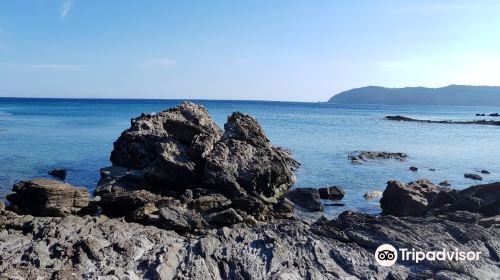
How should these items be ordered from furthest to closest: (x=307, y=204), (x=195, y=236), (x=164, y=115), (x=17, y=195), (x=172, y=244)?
(x=164, y=115) → (x=307, y=204) → (x=17, y=195) → (x=195, y=236) → (x=172, y=244)

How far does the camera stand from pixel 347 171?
39.8 metres

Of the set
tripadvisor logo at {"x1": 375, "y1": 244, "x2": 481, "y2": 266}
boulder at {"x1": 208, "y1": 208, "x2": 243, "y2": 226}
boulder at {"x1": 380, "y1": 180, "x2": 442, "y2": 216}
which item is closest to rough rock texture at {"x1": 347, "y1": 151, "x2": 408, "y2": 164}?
boulder at {"x1": 380, "y1": 180, "x2": 442, "y2": 216}

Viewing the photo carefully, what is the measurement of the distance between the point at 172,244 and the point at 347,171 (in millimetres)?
27100

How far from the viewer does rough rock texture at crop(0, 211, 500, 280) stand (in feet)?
44.5

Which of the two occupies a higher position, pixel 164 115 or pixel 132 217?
pixel 164 115

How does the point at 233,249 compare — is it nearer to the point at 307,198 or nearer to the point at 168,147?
the point at 307,198

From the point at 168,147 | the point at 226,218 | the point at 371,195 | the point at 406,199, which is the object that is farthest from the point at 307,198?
the point at 226,218

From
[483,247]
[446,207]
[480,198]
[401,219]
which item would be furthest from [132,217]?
[480,198]

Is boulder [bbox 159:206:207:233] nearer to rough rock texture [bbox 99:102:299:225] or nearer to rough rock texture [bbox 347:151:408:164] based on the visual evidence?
rough rock texture [bbox 99:102:299:225]

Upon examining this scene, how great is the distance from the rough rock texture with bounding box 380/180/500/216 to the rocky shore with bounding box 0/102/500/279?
0.20ft

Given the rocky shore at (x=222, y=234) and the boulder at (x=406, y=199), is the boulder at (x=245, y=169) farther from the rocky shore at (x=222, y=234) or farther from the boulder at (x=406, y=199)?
the boulder at (x=406, y=199)

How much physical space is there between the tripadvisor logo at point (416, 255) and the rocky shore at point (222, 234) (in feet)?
0.75

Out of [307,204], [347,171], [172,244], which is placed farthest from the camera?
[347,171]

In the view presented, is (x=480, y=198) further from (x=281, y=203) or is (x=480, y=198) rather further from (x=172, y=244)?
(x=172, y=244)
